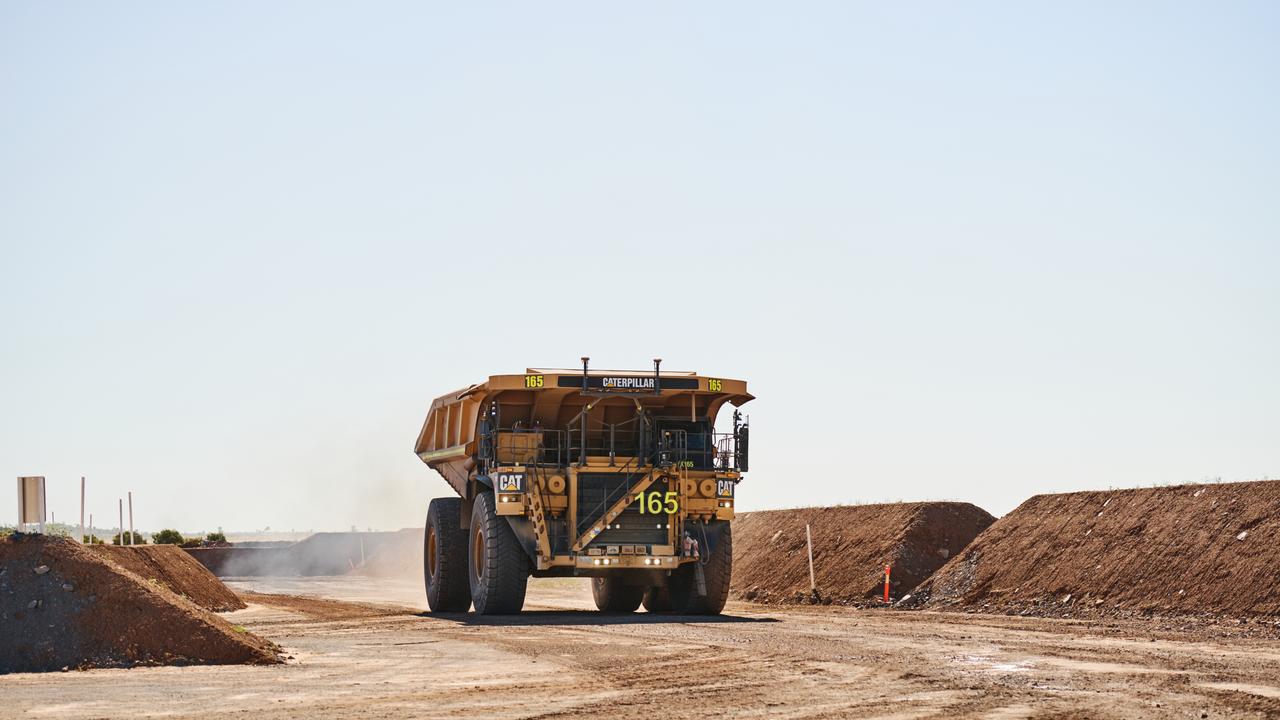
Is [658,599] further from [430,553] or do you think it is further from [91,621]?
[91,621]

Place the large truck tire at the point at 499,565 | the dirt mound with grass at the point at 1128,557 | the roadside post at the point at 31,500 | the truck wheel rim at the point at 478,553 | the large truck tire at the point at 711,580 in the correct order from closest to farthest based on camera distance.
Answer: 1. the roadside post at the point at 31,500
2. the dirt mound with grass at the point at 1128,557
3. the large truck tire at the point at 499,565
4. the large truck tire at the point at 711,580
5. the truck wheel rim at the point at 478,553

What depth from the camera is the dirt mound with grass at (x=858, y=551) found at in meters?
32.2

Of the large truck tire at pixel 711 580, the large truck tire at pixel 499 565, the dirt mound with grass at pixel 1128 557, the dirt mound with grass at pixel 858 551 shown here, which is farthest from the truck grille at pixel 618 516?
the dirt mound with grass at pixel 858 551

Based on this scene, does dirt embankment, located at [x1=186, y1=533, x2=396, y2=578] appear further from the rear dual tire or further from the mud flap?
the mud flap

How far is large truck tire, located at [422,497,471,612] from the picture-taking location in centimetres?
2792

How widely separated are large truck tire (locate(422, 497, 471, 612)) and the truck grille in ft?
13.2

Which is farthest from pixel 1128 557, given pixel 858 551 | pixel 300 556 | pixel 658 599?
pixel 300 556

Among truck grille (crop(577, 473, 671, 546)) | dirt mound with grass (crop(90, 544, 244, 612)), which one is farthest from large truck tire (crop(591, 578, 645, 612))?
dirt mound with grass (crop(90, 544, 244, 612))

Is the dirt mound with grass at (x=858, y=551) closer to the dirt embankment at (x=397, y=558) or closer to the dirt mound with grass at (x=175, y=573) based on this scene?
the dirt mound with grass at (x=175, y=573)

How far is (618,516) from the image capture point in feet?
81.0

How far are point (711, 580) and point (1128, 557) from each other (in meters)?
7.19

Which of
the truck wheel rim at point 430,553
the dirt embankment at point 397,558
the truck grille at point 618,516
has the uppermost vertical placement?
the truck grille at point 618,516

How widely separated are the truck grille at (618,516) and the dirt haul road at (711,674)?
1813 mm

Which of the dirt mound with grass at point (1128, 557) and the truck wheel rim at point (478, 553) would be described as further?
the truck wheel rim at point (478, 553)
